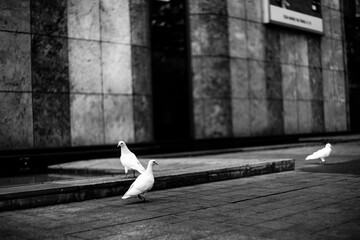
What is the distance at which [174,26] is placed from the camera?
1781cm

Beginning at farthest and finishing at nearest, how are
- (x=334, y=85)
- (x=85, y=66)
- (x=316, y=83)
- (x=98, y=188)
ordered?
1. (x=334, y=85)
2. (x=316, y=83)
3. (x=85, y=66)
4. (x=98, y=188)

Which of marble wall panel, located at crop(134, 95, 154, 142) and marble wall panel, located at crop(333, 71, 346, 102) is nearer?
marble wall panel, located at crop(134, 95, 154, 142)

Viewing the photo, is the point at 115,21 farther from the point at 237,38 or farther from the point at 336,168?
the point at 336,168

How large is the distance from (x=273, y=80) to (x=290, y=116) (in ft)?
6.95

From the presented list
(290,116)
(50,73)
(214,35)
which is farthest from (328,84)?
(50,73)

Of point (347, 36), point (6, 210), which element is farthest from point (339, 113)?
point (6, 210)

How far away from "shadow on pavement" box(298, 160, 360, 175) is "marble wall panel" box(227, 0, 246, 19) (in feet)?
29.5

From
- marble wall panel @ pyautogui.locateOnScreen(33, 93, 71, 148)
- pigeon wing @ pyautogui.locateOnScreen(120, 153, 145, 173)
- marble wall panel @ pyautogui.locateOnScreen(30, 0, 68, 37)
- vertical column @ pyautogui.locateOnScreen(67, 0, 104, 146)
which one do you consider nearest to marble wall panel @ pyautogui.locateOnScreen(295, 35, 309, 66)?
vertical column @ pyautogui.locateOnScreen(67, 0, 104, 146)

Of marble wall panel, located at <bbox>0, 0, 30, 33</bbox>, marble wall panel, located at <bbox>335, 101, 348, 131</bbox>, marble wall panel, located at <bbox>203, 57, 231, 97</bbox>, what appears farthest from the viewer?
marble wall panel, located at <bbox>335, 101, 348, 131</bbox>

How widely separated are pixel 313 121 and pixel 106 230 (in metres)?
19.1

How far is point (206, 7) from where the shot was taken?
59.0 feet

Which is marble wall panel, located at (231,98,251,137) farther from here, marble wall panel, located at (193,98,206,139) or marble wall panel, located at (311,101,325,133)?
marble wall panel, located at (311,101,325,133)

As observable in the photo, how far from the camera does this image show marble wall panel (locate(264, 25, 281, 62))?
20344 mm

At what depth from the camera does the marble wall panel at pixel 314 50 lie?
2270 centimetres
